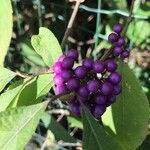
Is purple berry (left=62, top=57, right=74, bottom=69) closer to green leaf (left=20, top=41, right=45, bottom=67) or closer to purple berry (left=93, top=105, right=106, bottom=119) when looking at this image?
purple berry (left=93, top=105, right=106, bottom=119)

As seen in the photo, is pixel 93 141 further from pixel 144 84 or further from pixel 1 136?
pixel 144 84

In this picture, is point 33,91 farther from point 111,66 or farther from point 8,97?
point 111,66

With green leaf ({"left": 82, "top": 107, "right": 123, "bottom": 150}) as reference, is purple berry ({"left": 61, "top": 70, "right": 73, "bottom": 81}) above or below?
above

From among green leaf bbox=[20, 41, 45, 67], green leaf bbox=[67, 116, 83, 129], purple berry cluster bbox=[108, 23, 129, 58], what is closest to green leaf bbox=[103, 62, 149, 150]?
purple berry cluster bbox=[108, 23, 129, 58]

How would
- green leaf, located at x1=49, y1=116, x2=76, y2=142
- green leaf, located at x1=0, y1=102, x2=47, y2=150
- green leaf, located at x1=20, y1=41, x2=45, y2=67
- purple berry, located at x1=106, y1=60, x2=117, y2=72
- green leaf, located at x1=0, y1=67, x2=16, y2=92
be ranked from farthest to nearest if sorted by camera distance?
green leaf, located at x1=20, y1=41, x2=45, y2=67
green leaf, located at x1=49, y1=116, x2=76, y2=142
green leaf, located at x1=0, y1=67, x2=16, y2=92
purple berry, located at x1=106, y1=60, x2=117, y2=72
green leaf, located at x1=0, y1=102, x2=47, y2=150

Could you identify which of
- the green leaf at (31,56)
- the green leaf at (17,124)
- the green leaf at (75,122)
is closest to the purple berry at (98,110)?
the green leaf at (17,124)

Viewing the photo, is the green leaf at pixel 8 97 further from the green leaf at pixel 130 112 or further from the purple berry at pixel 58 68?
the green leaf at pixel 130 112

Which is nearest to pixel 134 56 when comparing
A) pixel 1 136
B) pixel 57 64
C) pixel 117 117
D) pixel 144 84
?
pixel 144 84
